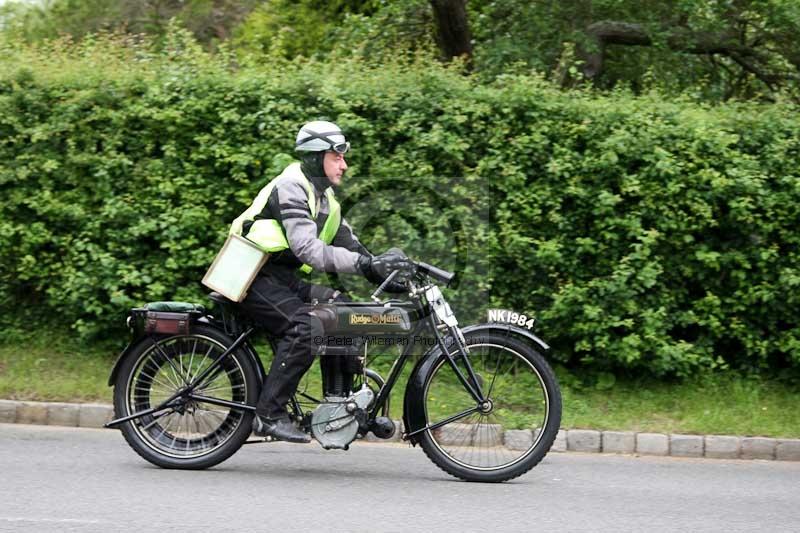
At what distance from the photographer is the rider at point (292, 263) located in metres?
6.64

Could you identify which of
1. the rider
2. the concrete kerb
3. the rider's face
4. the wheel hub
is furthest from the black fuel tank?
the concrete kerb

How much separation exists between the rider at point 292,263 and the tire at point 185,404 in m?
0.31

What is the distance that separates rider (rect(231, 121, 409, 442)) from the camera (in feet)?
21.8

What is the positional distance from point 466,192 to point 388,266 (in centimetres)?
318

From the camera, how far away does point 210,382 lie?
7098 mm

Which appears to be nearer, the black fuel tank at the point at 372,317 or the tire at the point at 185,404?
the black fuel tank at the point at 372,317

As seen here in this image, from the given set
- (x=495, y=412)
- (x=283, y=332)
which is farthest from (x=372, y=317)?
(x=495, y=412)

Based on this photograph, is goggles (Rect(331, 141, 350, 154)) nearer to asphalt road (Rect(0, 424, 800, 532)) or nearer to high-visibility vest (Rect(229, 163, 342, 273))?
high-visibility vest (Rect(229, 163, 342, 273))

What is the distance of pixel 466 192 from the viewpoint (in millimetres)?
9625

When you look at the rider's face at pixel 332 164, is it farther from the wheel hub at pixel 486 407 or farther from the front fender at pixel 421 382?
the wheel hub at pixel 486 407

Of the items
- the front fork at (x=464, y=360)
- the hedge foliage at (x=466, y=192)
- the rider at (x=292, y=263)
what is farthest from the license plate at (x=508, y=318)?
the hedge foliage at (x=466, y=192)

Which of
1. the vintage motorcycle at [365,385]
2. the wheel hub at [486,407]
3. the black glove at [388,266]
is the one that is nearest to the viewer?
the black glove at [388,266]

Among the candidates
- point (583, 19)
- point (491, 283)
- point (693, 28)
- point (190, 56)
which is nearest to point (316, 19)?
point (583, 19)

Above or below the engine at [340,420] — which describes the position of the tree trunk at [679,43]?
above
